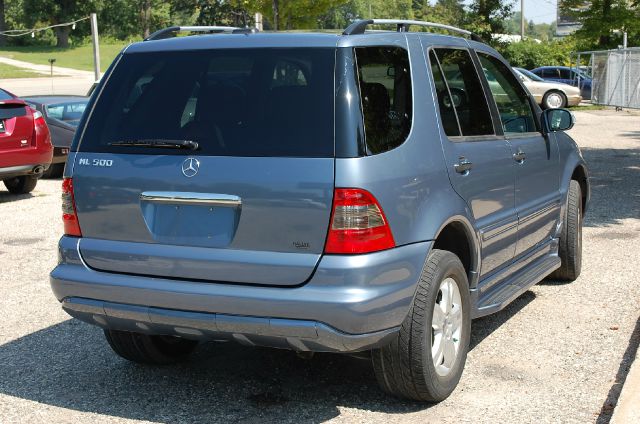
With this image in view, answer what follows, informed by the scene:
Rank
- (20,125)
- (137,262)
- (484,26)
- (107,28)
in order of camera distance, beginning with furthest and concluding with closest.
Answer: (107,28) → (484,26) → (20,125) → (137,262)

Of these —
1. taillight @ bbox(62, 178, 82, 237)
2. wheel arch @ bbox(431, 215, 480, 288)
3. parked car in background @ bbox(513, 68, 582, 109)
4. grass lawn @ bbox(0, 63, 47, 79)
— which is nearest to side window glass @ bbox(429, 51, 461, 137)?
wheel arch @ bbox(431, 215, 480, 288)

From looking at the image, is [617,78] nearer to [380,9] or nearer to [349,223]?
[349,223]

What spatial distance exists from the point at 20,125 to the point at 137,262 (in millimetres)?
8859

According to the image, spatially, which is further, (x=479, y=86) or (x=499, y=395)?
(x=479, y=86)

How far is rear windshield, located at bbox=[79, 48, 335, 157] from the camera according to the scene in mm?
4273

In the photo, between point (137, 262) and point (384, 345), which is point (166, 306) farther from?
point (384, 345)

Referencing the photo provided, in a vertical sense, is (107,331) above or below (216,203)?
below

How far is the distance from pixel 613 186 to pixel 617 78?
765 inches

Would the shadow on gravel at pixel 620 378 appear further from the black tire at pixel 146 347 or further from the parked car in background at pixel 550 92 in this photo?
the parked car in background at pixel 550 92

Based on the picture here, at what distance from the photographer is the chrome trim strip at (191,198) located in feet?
14.1

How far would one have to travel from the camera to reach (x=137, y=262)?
4477 mm

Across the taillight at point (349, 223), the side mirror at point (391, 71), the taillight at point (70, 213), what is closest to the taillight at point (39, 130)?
the taillight at point (70, 213)

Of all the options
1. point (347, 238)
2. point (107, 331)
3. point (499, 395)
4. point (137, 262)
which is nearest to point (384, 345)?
point (347, 238)

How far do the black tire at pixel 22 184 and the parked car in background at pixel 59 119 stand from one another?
4.06 ft
